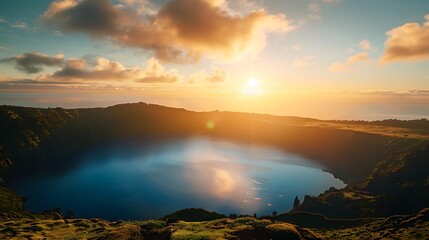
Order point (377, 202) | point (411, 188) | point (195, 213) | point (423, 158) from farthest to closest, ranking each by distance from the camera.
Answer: point (423, 158), point (411, 188), point (377, 202), point (195, 213)

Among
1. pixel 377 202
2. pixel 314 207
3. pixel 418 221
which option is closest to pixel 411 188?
pixel 377 202

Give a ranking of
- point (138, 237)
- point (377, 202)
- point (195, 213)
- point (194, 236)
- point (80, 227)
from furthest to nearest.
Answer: point (377, 202)
point (195, 213)
point (80, 227)
point (138, 237)
point (194, 236)

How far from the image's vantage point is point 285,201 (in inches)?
7475

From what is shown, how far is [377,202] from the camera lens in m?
129

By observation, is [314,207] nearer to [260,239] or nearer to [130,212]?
[130,212]

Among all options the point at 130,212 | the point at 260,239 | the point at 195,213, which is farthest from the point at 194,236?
the point at 130,212

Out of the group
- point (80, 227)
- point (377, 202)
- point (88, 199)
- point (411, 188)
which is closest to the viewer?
point (80, 227)

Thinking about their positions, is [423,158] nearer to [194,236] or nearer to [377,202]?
[377,202]

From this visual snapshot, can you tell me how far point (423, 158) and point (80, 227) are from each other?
172452 millimetres

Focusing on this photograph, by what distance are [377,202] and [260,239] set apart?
11618cm

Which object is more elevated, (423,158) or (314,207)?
(423,158)

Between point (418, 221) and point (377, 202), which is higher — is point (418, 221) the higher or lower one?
the higher one

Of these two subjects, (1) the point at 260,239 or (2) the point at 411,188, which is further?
(2) the point at 411,188

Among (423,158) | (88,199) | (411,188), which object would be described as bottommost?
(88,199)
